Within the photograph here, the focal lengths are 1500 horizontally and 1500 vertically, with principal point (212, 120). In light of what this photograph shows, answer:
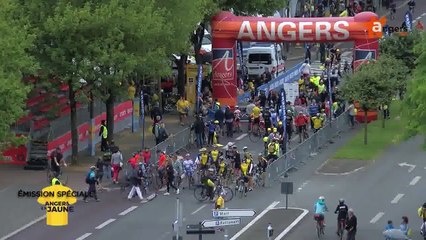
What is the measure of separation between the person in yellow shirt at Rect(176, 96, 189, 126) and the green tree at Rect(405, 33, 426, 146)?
20.0 meters

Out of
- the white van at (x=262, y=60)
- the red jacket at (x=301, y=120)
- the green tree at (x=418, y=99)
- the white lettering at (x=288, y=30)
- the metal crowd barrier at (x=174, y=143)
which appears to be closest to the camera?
the green tree at (x=418, y=99)

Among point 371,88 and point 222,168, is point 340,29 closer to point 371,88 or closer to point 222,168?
point 371,88

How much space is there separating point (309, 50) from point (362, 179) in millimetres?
31574

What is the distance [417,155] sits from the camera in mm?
64688

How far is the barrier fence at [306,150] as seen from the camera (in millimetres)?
59438

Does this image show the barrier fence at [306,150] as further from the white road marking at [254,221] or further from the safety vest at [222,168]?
the white road marking at [254,221]

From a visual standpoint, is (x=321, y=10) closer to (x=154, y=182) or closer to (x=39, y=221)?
(x=154, y=182)

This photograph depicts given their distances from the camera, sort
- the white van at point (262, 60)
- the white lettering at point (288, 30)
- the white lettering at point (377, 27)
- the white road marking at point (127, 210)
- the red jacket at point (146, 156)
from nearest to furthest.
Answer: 1. the white road marking at point (127, 210)
2. the red jacket at point (146, 156)
3. the white lettering at point (377, 27)
4. the white lettering at point (288, 30)
5. the white van at point (262, 60)

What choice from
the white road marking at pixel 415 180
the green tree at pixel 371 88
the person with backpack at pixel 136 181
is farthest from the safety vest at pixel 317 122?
the person with backpack at pixel 136 181

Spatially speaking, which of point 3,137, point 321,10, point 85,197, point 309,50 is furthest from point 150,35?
point 321,10

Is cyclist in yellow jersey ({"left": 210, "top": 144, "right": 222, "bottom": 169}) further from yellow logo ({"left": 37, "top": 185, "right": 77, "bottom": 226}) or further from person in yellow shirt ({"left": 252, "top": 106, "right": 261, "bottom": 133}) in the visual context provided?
yellow logo ({"left": 37, "top": 185, "right": 77, "bottom": 226})

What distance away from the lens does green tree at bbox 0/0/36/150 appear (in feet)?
164

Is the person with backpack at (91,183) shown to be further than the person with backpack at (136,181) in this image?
No

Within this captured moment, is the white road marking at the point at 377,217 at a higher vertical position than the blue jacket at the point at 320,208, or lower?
lower
